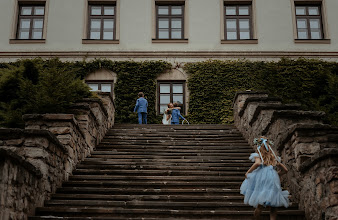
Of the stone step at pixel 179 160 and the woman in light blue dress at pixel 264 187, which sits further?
the stone step at pixel 179 160

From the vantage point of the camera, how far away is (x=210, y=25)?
20672 millimetres

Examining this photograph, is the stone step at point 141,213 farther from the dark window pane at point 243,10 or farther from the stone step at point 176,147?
the dark window pane at point 243,10

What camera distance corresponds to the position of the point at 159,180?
924 centimetres

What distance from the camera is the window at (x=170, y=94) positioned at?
64.3 ft

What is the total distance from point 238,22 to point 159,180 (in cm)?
1316

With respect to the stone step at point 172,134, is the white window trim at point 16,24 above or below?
above

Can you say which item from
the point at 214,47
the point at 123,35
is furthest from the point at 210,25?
the point at 123,35

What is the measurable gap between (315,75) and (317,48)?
135cm

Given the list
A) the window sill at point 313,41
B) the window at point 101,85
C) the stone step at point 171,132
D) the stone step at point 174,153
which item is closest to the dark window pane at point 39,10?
the window at point 101,85

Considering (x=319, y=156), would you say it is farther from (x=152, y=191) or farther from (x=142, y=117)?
(x=142, y=117)

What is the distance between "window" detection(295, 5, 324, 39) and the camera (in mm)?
20641

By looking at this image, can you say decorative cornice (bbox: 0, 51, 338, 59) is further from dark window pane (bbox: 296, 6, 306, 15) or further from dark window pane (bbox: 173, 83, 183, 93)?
dark window pane (bbox: 296, 6, 306, 15)

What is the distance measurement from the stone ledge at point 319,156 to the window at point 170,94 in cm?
1213

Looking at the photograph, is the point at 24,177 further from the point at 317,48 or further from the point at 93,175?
the point at 317,48
